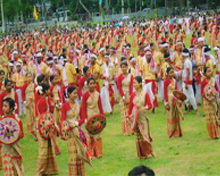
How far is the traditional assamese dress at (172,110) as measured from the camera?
980cm

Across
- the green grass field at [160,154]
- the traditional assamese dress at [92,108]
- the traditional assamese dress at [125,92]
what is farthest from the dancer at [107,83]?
the traditional assamese dress at [92,108]

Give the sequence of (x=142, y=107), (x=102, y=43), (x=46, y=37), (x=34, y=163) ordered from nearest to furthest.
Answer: (x=142, y=107) → (x=34, y=163) → (x=102, y=43) → (x=46, y=37)

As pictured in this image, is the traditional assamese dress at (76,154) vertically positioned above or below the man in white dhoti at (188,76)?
below

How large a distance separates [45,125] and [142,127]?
1784 mm

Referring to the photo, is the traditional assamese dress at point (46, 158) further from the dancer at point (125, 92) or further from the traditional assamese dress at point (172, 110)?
the dancer at point (125, 92)

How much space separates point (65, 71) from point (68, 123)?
19.8 feet

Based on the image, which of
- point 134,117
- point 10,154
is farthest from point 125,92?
point 10,154

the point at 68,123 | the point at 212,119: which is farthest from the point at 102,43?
the point at 68,123

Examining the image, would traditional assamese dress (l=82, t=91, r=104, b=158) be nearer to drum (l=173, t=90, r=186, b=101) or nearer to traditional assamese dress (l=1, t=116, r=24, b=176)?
traditional assamese dress (l=1, t=116, r=24, b=176)

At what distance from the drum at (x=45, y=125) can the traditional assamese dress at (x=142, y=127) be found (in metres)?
1.57

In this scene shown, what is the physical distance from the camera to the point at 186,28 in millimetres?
38938

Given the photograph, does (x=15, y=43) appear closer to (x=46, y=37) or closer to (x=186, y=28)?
(x=46, y=37)

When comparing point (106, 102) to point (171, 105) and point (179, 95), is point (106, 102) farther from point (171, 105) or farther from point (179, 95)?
point (179, 95)

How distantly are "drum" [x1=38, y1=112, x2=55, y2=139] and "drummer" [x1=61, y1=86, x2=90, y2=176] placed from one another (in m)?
0.25
